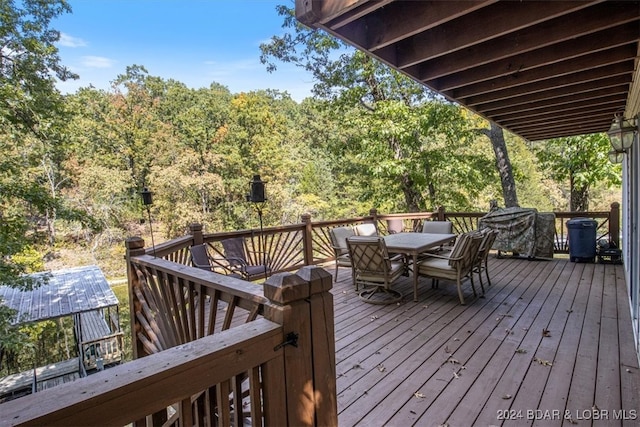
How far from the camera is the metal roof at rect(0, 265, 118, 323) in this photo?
614 centimetres

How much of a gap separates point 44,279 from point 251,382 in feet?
21.5

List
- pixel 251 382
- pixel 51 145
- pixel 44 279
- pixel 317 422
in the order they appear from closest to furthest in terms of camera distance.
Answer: pixel 251 382 < pixel 317 422 < pixel 44 279 < pixel 51 145

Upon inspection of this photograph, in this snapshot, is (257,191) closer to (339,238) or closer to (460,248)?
(339,238)

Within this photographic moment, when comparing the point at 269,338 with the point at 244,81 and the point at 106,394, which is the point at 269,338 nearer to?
the point at 106,394

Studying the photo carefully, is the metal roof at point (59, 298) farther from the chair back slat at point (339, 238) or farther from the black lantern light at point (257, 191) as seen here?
the black lantern light at point (257, 191)

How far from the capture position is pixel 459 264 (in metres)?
4.20

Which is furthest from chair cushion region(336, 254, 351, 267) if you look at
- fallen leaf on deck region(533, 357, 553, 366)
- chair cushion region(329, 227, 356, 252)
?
fallen leaf on deck region(533, 357, 553, 366)

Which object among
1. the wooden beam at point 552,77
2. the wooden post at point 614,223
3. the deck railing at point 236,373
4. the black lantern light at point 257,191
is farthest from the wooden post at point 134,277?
the wooden post at point 614,223

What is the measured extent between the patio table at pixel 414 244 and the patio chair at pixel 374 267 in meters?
0.22

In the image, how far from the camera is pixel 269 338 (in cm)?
109

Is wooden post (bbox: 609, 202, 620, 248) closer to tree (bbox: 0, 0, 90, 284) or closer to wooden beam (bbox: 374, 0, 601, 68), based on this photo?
wooden beam (bbox: 374, 0, 601, 68)

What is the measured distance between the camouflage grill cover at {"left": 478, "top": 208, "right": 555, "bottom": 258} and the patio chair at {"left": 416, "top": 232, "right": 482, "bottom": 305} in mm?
2896

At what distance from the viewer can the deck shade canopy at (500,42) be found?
1.73 metres

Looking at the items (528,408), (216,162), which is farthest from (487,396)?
(216,162)
